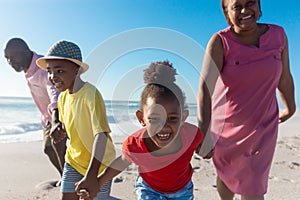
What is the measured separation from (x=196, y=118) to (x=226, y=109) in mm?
183

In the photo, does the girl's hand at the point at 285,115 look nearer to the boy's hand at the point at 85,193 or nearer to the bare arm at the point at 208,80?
the bare arm at the point at 208,80

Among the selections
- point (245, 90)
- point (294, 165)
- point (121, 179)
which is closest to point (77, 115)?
point (245, 90)

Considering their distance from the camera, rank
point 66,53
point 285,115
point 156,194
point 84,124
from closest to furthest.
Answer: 1. point 156,194
2. point 84,124
3. point 66,53
4. point 285,115

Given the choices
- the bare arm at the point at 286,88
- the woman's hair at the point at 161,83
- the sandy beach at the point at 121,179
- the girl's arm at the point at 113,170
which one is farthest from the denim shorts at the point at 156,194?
the sandy beach at the point at 121,179

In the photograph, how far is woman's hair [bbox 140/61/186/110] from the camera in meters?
1.91

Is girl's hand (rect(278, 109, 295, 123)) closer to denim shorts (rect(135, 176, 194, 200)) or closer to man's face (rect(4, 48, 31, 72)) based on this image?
denim shorts (rect(135, 176, 194, 200))

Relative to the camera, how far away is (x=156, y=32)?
1.83 m

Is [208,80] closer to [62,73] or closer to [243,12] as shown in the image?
[243,12]

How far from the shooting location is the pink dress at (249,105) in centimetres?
201

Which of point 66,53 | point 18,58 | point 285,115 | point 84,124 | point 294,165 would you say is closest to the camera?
point 84,124

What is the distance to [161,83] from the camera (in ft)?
6.39

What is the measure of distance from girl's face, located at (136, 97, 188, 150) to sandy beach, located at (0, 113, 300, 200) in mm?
1655

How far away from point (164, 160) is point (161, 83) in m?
0.41

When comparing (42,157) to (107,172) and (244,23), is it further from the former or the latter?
(244,23)
